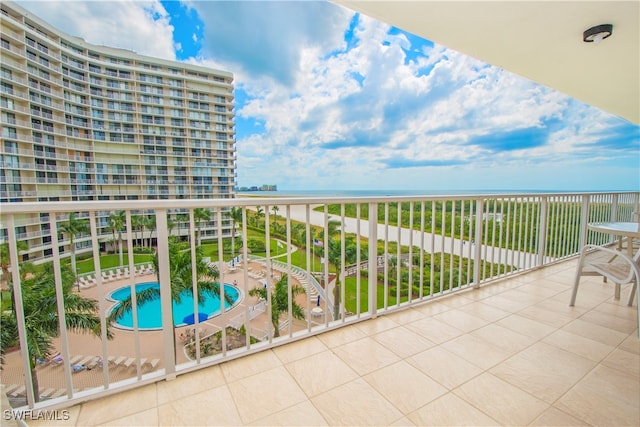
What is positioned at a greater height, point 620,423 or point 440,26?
point 440,26

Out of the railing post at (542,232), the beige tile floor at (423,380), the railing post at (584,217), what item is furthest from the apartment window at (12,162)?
the railing post at (584,217)

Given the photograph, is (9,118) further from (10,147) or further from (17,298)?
(17,298)

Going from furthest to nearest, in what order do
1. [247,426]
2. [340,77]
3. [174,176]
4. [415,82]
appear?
1. [174,176]
2. [340,77]
3. [415,82]
4. [247,426]

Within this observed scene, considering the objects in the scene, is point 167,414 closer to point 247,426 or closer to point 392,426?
point 247,426

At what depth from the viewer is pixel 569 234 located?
4.08 metres

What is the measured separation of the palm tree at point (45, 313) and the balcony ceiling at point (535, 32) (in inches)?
110

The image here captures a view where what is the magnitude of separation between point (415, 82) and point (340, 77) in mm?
6387

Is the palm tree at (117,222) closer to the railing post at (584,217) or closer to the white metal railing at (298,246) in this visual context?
the white metal railing at (298,246)

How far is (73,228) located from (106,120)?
89.5 ft

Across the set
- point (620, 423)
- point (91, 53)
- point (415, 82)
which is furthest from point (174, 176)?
point (620, 423)

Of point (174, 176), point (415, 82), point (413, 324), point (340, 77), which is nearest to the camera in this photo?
point (413, 324)

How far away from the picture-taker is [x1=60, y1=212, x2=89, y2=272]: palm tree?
1.40m

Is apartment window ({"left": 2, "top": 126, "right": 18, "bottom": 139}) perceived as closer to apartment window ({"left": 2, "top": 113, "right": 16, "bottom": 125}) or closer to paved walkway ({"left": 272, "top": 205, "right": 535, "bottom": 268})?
apartment window ({"left": 2, "top": 113, "right": 16, "bottom": 125})

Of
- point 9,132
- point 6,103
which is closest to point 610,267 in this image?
point 9,132
